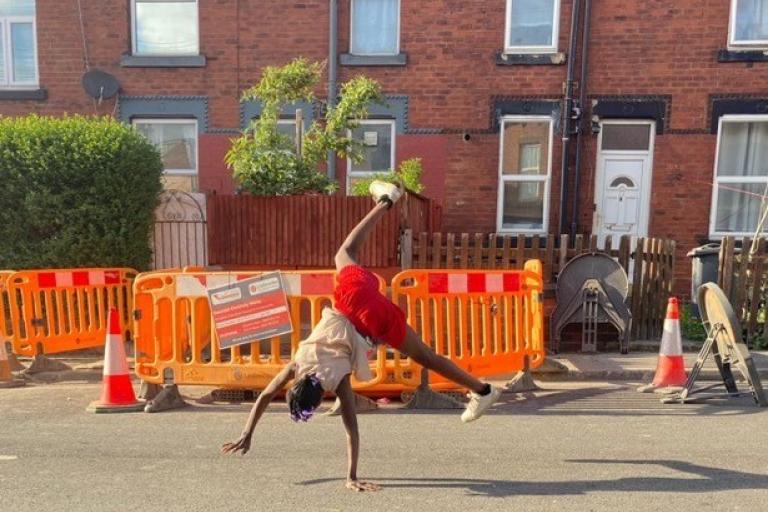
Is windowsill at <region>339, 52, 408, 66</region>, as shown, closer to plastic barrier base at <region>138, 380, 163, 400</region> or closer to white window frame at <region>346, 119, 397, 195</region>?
white window frame at <region>346, 119, 397, 195</region>

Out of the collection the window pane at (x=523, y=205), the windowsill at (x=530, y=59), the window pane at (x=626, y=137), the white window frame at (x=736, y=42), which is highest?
the white window frame at (x=736, y=42)

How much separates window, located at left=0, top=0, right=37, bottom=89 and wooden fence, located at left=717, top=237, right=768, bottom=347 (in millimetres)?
11815

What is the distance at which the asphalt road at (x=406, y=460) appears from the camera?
3.28 metres

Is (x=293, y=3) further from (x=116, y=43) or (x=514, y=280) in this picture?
(x=514, y=280)

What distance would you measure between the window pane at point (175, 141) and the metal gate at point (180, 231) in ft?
9.90

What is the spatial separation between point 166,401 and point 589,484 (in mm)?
3558

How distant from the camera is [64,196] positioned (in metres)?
7.08

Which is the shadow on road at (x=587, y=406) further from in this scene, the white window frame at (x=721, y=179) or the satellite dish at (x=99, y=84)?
the satellite dish at (x=99, y=84)

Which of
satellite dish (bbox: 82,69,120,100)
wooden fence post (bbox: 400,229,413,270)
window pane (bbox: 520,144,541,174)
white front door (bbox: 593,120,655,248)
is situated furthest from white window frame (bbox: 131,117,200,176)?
white front door (bbox: 593,120,655,248)

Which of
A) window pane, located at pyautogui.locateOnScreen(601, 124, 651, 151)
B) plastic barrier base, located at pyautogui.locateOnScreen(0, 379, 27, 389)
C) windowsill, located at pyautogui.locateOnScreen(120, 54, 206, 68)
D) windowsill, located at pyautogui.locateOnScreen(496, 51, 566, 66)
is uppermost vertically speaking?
windowsill, located at pyautogui.locateOnScreen(496, 51, 566, 66)

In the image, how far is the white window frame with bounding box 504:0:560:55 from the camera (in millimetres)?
9914

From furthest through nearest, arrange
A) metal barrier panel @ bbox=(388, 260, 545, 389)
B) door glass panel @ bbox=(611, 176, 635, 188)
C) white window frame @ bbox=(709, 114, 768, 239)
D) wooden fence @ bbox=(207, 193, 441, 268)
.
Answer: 1. door glass panel @ bbox=(611, 176, 635, 188)
2. white window frame @ bbox=(709, 114, 768, 239)
3. wooden fence @ bbox=(207, 193, 441, 268)
4. metal barrier panel @ bbox=(388, 260, 545, 389)

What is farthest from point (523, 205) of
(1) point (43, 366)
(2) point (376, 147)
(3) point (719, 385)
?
(1) point (43, 366)

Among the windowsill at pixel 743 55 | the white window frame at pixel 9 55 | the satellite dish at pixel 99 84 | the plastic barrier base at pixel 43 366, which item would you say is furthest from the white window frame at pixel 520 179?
the white window frame at pixel 9 55
